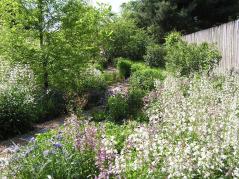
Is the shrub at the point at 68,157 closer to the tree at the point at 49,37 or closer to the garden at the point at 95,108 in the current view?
the garden at the point at 95,108

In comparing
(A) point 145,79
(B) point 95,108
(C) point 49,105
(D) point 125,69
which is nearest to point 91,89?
(B) point 95,108

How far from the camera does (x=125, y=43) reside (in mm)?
23516

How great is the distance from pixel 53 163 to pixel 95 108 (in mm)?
6257

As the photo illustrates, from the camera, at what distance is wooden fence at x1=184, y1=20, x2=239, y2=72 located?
43.5 ft

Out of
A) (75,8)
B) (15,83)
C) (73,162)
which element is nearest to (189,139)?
(73,162)

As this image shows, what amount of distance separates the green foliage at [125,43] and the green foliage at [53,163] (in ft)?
58.4

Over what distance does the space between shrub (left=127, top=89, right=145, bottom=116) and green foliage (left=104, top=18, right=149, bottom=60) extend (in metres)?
12.9

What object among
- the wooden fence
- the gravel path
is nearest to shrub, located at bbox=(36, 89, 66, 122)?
the gravel path

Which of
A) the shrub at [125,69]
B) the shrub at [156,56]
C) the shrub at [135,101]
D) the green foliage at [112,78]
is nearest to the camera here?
the shrub at [135,101]

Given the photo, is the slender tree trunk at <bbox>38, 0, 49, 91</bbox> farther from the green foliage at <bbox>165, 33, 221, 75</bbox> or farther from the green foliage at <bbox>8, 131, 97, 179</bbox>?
the green foliage at <bbox>8, 131, 97, 179</bbox>

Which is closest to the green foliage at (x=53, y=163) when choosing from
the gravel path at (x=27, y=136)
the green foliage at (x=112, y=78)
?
the gravel path at (x=27, y=136)

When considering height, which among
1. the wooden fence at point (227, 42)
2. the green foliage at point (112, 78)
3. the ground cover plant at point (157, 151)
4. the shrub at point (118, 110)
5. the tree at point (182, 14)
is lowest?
the green foliage at point (112, 78)

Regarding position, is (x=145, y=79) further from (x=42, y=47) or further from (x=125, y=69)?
(x=125, y=69)

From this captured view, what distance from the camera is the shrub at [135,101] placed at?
384 inches
